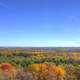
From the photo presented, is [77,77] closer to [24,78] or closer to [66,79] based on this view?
[66,79]

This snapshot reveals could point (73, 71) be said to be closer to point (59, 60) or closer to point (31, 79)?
point (31, 79)

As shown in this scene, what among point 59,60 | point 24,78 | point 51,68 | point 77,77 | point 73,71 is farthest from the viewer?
point 59,60

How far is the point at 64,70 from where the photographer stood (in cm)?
3394

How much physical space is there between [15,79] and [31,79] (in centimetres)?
201

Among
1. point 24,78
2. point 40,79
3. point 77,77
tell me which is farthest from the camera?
point 77,77

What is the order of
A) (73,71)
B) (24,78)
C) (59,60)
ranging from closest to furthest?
(24,78), (73,71), (59,60)

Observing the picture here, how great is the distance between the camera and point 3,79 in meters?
24.2

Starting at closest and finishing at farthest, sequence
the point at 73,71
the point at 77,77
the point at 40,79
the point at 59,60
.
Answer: the point at 40,79 → the point at 77,77 → the point at 73,71 → the point at 59,60

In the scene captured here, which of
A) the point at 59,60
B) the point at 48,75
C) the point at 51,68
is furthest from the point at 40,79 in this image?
the point at 59,60

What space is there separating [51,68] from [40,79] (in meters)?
7.75

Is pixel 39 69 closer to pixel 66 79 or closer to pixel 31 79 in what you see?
pixel 66 79

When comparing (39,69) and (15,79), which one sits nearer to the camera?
(15,79)

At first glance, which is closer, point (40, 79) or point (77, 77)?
point (40, 79)

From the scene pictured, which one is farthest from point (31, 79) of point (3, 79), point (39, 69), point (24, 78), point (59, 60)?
point (59, 60)
